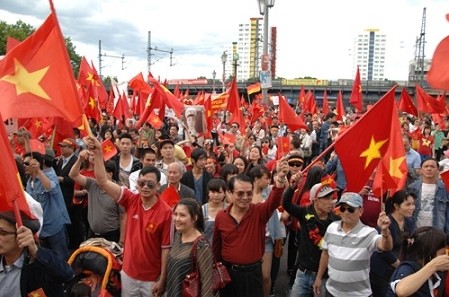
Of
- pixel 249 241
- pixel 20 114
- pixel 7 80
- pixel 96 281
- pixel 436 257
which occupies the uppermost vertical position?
pixel 7 80

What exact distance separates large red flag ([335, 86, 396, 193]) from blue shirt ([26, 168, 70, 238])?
295 centimetres

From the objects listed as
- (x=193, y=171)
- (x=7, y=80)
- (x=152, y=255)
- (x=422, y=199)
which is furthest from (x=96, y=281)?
(x=422, y=199)

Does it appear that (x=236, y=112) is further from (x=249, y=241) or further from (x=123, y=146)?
(x=249, y=241)

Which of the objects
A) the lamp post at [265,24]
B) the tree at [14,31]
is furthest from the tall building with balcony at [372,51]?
the lamp post at [265,24]

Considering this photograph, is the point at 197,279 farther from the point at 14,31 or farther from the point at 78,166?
the point at 14,31

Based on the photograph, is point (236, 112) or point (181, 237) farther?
point (236, 112)

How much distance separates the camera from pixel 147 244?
3.85m

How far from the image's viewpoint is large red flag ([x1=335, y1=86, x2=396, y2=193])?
4012mm

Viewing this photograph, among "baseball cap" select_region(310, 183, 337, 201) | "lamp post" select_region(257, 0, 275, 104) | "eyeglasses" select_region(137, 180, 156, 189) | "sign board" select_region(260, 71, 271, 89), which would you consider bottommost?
"baseball cap" select_region(310, 183, 337, 201)

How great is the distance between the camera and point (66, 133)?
6.73 metres

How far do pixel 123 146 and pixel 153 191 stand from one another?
294cm

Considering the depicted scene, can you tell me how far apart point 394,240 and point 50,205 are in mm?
3405

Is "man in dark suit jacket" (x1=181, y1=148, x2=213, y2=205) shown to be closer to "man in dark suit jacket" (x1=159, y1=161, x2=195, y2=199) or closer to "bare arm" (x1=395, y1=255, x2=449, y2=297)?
"man in dark suit jacket" (x1=159, y1=161, x2=195, y2=199)

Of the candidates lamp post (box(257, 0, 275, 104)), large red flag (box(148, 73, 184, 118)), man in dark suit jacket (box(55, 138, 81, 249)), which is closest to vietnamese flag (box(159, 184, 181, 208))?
man in dark suit jacket (box(55, 138, 81, 249))
